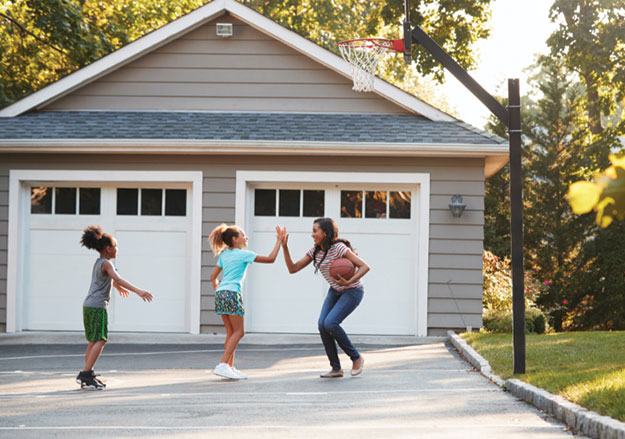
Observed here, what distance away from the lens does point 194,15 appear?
13.8 meters

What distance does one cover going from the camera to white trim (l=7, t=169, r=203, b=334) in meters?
13.0

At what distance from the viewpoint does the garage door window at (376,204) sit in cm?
1313

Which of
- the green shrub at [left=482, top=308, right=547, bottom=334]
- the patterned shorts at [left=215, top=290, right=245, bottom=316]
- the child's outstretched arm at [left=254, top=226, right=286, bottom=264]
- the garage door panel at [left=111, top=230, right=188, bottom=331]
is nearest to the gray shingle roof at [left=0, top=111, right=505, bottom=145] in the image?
the garage door panel at [left=111, top=230, right=188, bottom=331]

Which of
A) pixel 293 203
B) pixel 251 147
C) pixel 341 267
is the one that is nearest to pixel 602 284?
pixel 293 203

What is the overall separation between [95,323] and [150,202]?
219 inches

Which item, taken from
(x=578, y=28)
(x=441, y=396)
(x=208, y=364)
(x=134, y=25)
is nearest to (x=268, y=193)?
(x=208, y=364)

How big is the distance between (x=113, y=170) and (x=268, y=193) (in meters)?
2.53

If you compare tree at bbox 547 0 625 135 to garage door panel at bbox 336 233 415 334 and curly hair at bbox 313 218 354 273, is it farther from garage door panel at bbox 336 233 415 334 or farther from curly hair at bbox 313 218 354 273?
curly hair at bbox 313 218 354 273

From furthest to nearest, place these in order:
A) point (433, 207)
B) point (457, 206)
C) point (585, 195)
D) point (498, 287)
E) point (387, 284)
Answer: point (498, 287) < point (387, 284) < point (433, 207) < point (457, 206) < point (585, 195)

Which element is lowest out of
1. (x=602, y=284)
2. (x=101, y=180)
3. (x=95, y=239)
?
(x=602, y=284)

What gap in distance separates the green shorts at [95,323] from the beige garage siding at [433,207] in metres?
4.97

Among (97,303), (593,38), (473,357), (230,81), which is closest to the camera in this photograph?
(97,303)

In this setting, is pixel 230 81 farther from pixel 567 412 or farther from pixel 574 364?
pixel 567 412

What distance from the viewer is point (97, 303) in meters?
→ 7.96
